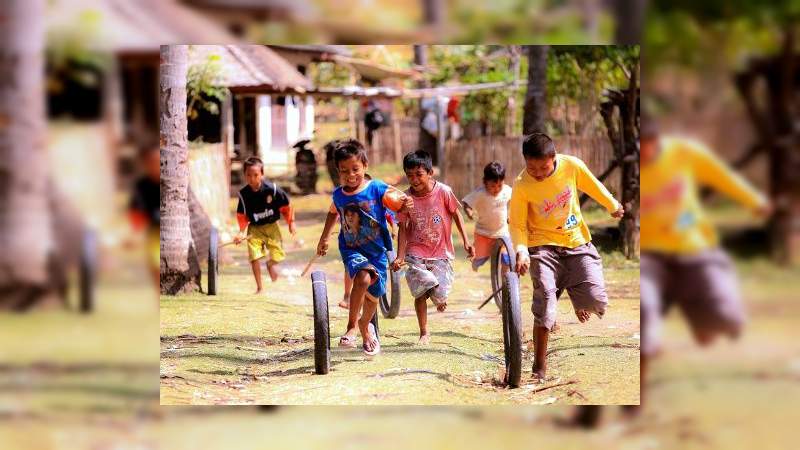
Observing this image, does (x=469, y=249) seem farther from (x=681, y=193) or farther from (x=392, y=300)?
(x=681, y=193)

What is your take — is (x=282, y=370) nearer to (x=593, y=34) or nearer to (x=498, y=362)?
(x=498, y=362)

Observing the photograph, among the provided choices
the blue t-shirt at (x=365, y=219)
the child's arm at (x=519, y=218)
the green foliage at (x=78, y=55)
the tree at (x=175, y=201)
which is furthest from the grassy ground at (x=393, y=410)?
the green foliage at (x=78, y=55)

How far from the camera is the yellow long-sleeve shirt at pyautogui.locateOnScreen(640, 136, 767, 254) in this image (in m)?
5.88

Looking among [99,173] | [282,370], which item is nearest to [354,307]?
[282,370]

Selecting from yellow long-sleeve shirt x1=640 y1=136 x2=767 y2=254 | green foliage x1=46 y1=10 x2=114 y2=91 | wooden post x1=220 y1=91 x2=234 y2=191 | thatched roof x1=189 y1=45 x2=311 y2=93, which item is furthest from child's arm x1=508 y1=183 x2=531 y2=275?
green foliage x1=46 y1=10 x2=114 y2=91

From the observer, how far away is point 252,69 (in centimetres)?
621

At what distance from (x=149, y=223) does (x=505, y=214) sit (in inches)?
71.8

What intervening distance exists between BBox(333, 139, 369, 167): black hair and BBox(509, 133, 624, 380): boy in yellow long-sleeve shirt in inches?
29.2

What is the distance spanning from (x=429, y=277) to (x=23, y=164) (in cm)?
327

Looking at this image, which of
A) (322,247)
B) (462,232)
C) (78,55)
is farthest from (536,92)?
(78,55)

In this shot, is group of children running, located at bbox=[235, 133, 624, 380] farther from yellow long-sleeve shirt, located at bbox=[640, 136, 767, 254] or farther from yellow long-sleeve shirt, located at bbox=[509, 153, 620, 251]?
yellow long-sleeve shirt, located at bbox=[640, 136, 767, 254]

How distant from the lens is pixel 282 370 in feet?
20.1

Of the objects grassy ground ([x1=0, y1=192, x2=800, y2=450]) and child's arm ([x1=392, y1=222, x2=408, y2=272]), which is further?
grassy ground ([x1=0, y1=192, x2=800, y2=450])

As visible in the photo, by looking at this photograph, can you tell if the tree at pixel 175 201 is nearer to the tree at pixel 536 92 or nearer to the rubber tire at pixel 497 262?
the rubber tire at pixel 497 262
